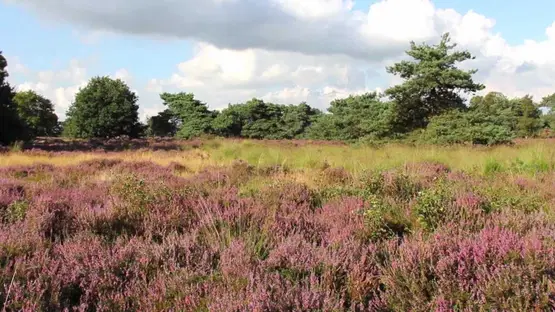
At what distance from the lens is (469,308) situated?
235 centimetres

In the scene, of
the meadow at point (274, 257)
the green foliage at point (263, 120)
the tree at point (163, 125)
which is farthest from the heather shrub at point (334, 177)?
the tree at point (163, 125)

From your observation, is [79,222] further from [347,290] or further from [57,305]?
[347,290]

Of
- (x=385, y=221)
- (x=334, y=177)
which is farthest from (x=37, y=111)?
(x=385, y=221)

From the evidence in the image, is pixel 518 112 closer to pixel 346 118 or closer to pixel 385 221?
pixel 346 118

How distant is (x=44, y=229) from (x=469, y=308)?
11.9 ft

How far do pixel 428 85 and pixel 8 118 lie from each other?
80.6ft

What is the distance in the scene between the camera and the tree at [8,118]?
24.8m

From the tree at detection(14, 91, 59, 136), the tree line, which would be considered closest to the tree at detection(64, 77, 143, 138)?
the tree line

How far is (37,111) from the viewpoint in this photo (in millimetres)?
70188

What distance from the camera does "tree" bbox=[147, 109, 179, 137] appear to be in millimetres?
62331

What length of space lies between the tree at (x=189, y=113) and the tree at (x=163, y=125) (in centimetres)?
250

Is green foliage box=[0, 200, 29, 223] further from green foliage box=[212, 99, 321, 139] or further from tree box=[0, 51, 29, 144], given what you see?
green foliage box=[212, 99, 321, 139]

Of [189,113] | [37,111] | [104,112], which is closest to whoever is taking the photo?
[104,112]

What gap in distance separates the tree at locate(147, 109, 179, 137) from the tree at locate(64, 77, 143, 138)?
884 centimetres
